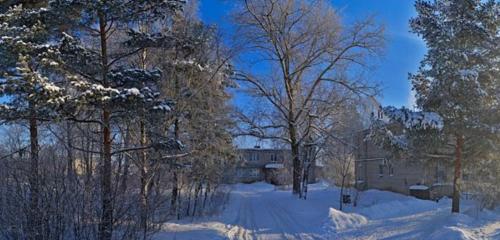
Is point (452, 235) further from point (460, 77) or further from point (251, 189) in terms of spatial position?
point (251, 189)

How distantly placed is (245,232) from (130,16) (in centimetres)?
884

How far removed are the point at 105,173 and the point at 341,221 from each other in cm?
1133

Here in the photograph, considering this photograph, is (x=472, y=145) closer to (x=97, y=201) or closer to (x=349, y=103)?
(x=349, y=103)

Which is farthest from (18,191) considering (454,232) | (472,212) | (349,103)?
(349,103)

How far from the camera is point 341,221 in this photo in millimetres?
18047

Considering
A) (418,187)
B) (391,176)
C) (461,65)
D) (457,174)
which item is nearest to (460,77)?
(461,65)

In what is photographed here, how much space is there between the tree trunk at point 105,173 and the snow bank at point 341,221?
366 inches

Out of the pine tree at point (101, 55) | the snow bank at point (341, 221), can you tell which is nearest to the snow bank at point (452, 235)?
the snow bank at point (341, 221)

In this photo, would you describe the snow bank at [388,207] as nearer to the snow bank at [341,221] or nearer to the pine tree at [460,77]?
the snow bank at [341,221]

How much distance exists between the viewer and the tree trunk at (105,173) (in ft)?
27.7

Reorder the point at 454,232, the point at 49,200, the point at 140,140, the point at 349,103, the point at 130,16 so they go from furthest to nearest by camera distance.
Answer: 1. the point at 349,103
2. the point at 140,140
3. the point at 454,232
4. the point at 130,16
5. the point at 49,200

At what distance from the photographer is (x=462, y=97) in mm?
17203

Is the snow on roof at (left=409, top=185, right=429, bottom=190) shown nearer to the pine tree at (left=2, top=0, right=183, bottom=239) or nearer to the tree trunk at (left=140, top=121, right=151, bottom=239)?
the tree trunk at (left=140, top=121, right=151, bottom=239)

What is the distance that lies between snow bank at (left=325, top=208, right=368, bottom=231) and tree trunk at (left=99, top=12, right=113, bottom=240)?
9.29m
